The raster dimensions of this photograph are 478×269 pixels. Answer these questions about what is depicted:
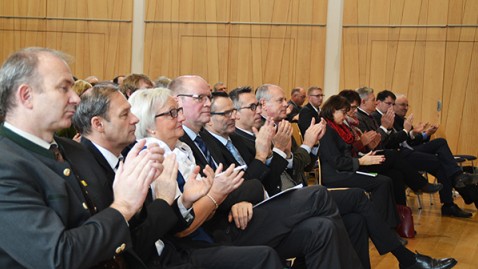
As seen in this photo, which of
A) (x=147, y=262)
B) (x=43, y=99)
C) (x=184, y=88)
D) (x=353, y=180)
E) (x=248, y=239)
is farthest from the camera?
(x=353, y=180)

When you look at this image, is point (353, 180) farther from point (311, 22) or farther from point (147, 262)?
point (311, 22)

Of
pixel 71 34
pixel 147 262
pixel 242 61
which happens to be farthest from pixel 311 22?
pixel 147 262

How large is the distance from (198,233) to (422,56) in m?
8.15

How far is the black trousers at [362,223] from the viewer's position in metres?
4.11

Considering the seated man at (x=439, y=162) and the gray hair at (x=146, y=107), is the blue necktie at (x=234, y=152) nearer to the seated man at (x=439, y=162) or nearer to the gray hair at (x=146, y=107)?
the gray hair at (x=146, y=107)

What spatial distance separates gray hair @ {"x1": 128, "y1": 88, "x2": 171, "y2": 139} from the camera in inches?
123

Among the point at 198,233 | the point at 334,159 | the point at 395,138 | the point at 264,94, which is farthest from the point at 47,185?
the point at 395,138

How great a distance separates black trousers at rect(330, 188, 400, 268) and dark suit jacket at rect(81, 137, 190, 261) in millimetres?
1887

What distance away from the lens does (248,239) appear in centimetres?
325

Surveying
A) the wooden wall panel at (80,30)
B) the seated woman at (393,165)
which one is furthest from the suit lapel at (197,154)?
the wooden wall panel at (80,30)

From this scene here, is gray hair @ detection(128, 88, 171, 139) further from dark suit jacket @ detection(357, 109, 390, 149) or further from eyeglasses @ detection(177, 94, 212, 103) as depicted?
dark suit jacket @ detection(357, 109, 390, 149)

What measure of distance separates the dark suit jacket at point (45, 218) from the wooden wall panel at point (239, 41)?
895cm

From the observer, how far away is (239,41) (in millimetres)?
10930

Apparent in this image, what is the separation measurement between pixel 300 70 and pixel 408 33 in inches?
76.2
